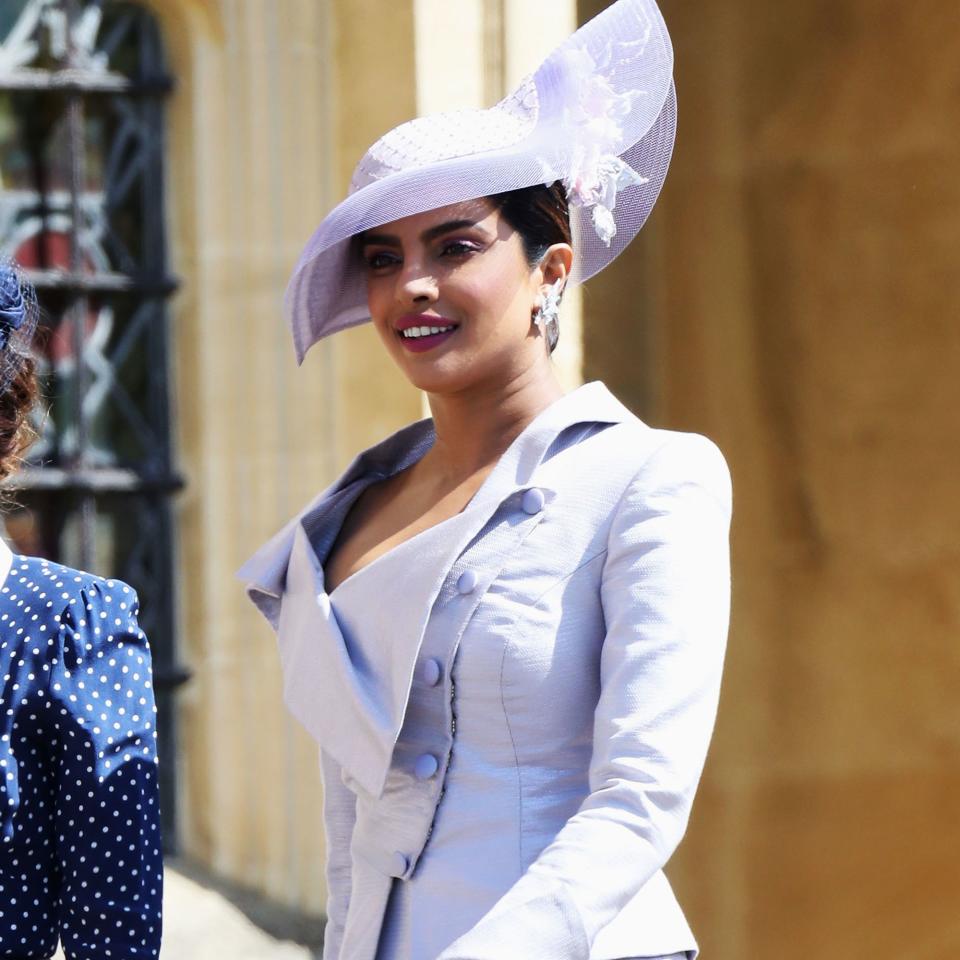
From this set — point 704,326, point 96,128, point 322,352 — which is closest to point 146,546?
point 322,352

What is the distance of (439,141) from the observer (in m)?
2.00

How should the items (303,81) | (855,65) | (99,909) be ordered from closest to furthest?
(99,909) < (303,81) < (855,65)

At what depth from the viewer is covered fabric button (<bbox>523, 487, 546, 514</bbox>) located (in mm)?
1911

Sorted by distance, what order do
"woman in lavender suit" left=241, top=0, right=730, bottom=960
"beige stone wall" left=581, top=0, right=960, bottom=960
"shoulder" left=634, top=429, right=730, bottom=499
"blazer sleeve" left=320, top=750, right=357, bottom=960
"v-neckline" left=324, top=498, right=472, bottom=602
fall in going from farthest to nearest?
"beige stone wall" left=581, top=0, right=960, bottom=960 → "blazer sleeve" left=320, top=750, right=357, bottom=960 → "v-neckline" left=324, top=498, right=472, bottom=602 → "shoulder" left=634, top=429, right=730, bottom=499 → "woman in lavender suit" left=241, top=0, right=730, bottom=960

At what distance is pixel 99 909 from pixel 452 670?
422 mm

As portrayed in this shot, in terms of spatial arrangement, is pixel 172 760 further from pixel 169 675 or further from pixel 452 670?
pixel 452 670

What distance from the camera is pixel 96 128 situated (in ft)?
13.3

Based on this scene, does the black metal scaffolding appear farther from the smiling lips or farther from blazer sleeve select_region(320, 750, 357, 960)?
the smiling lips

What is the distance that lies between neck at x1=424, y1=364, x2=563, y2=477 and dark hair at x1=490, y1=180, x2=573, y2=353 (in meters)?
0.14

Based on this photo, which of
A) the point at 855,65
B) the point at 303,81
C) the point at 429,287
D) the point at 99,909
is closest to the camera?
the point at 99,909

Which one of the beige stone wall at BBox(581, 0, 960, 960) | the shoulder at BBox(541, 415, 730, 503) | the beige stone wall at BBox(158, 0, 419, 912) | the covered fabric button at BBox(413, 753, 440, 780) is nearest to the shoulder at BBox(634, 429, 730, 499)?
the shoulder at BBox(541, 415, 730, 503)

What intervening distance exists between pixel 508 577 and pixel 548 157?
1.55 feet

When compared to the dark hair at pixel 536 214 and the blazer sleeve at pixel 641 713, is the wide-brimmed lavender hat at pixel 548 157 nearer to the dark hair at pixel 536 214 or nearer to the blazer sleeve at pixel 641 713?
the dark hair at pixel 536 214

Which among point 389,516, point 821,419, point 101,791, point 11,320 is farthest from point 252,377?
point 101,791
